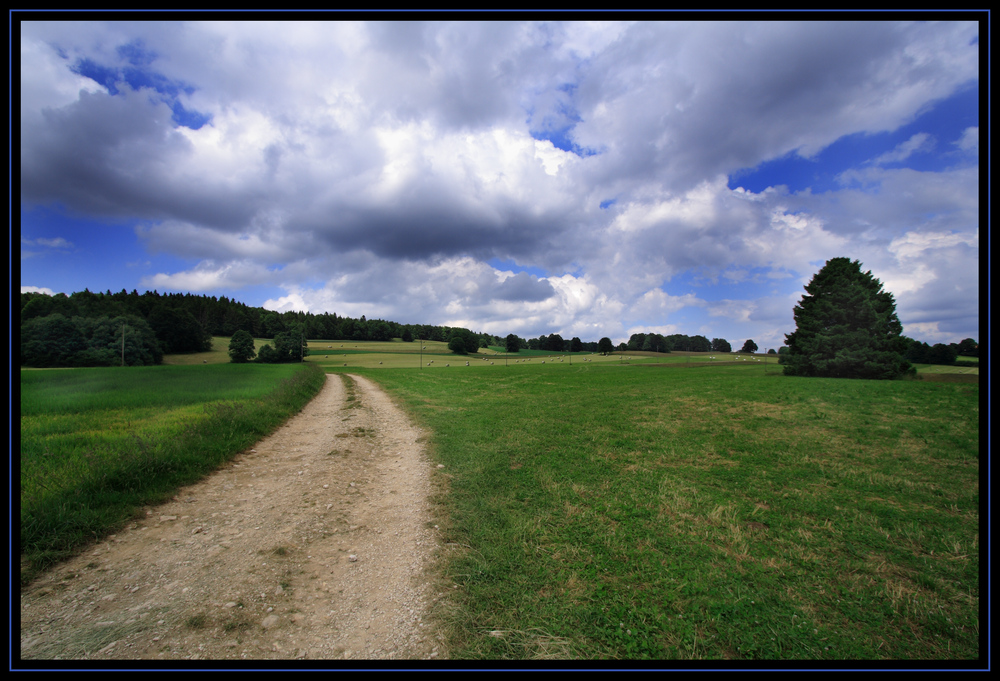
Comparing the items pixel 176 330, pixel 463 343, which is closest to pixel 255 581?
pixel 176 330

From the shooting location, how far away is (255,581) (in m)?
3.80

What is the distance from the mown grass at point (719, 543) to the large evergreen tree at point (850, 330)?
20.6 feet

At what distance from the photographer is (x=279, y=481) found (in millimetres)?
7391

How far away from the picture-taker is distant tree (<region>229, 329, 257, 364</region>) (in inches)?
807

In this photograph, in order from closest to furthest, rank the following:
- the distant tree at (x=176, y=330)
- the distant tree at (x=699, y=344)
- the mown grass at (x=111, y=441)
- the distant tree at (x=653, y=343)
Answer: the mown grass at (x=111, y=441)
the distant tree at (x=176, y=330)
the distant tree at (x=699, y=344)
the distant tree at (x=653, y=343)

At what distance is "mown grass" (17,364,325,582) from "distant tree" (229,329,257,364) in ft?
15.7

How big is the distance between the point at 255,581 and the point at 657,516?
624 centimetres

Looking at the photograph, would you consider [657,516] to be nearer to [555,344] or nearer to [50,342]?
[50,342]

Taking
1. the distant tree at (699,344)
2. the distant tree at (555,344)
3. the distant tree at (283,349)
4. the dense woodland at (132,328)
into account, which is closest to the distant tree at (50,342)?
the dense woodland at (132,328)

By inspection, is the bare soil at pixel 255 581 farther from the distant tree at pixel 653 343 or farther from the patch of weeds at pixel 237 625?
the distant tree at pixel 653 343

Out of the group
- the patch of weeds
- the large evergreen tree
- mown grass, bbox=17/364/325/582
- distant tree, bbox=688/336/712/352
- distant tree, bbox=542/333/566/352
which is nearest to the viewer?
the patch of weeds

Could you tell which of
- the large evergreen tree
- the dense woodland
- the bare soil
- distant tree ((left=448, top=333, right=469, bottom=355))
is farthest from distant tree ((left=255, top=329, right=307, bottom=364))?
distant tree ((left=448, top=333, right=469, bottom=355))

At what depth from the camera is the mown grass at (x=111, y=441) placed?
466cm

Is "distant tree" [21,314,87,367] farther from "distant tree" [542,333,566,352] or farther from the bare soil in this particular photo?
"distant tree" [542,333,566,352]
